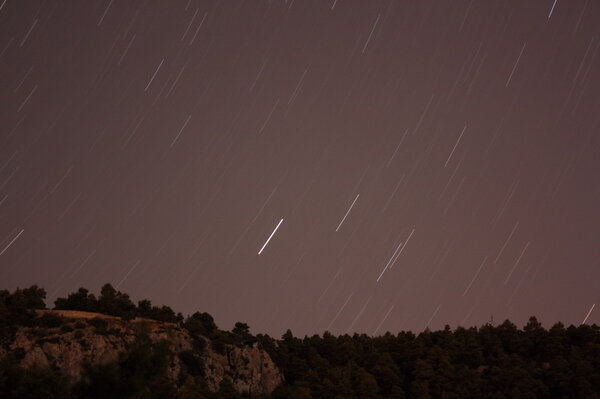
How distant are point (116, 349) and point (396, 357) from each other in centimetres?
4948

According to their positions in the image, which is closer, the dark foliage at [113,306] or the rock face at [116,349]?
the rock face at [116,349]

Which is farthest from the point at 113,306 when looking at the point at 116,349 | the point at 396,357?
the point at 396,357

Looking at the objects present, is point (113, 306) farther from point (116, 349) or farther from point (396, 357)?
point (396, 357)

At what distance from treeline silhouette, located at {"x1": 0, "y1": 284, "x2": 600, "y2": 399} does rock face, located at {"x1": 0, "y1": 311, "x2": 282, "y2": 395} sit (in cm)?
156

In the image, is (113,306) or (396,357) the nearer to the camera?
(113,306)

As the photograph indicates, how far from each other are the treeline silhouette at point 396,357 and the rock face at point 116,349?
5.11 feet

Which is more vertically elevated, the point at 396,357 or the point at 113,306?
the point at 396,357

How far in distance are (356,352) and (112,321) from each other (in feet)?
132

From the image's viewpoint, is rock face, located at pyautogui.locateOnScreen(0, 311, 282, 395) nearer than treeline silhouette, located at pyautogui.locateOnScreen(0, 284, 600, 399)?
Yes

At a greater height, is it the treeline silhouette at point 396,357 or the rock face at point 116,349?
the treeline silhouette at point 396,357

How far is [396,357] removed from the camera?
363 ft

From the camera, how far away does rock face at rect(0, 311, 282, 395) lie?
73938 millimetres

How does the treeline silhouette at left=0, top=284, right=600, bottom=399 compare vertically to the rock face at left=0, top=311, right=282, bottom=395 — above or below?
above

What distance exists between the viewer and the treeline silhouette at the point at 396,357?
87938mm
